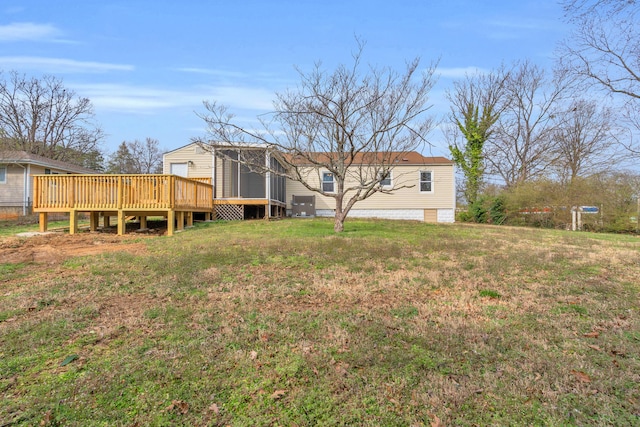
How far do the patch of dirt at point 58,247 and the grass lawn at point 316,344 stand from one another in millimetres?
694

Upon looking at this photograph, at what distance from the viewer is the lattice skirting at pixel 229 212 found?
46.9ft

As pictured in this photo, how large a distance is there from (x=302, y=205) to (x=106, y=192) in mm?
9611

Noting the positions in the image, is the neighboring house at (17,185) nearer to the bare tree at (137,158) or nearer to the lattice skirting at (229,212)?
the lattice skirting at (229,212)

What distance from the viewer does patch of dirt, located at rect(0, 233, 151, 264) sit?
645 cm

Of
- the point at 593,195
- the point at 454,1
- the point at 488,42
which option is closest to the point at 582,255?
the point at 454,1

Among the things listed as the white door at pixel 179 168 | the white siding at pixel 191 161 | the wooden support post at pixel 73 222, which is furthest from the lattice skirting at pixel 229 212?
the wooden support post at pixel 73 222

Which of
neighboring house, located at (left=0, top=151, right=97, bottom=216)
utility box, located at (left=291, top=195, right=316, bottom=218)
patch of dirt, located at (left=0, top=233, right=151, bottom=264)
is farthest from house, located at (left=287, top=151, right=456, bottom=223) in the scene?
neighboring house, located at (left=0, top=151, right=97, bottom=216)

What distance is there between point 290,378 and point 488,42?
465 inches

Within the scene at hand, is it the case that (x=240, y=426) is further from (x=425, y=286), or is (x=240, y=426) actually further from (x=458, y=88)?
(x=458, y=88)

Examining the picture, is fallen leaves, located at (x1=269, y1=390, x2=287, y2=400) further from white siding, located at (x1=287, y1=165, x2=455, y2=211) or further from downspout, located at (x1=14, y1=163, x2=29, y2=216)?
downspout, located at (x1=14, y1=163, x2=29, y2=216)

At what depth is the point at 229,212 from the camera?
1437cm

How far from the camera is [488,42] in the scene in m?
10.8

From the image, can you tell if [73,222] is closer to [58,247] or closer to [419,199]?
[58,247]

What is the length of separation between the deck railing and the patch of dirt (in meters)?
1.13
